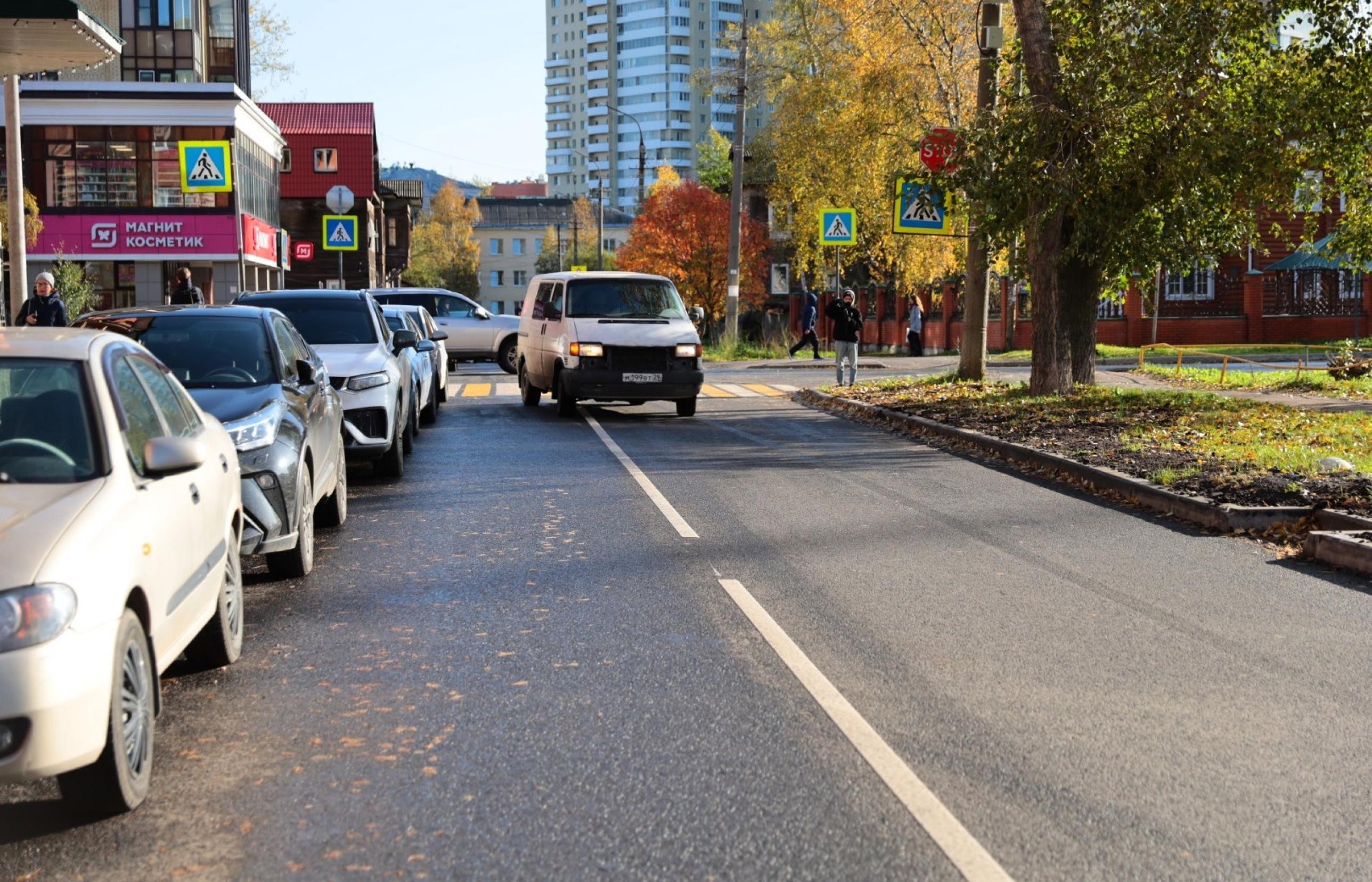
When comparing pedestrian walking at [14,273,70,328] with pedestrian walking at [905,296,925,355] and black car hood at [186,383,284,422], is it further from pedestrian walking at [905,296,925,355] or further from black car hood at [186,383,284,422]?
pedestrian walking at [905,296,925,355]

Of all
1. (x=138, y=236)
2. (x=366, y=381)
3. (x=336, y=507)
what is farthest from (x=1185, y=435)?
(x=138, y=236)

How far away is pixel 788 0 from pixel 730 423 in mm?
22289

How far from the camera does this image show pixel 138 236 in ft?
157

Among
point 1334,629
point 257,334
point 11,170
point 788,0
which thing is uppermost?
point 788,0

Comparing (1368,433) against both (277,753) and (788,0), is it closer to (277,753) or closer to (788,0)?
(277,753)

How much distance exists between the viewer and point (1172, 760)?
204 inches

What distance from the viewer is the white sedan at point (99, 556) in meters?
4.18

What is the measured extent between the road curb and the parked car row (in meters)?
6.14

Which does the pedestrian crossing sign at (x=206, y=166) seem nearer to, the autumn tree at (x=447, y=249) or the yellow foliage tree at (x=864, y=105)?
the yellow foliage tree at (x=864, y=105)

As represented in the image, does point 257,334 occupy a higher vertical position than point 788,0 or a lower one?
lower

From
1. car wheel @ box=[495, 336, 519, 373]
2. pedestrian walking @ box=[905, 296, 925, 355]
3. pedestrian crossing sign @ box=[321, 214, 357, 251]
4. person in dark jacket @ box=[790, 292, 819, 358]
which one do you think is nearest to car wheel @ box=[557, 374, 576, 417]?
car wheel @ box=[495, 336, 519, 373]

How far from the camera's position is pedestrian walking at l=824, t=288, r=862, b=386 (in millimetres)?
25484

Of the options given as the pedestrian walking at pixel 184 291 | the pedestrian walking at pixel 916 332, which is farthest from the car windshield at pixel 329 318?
the pedestrian walking at pixel 916 332

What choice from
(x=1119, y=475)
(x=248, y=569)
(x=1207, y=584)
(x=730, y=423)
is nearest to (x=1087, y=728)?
(x=1207, y=584)
